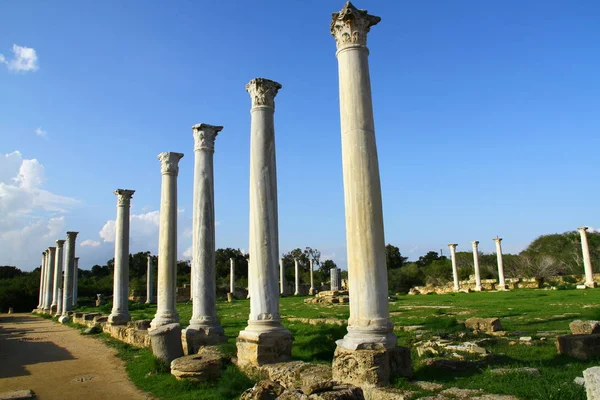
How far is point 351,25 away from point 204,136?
7.07m

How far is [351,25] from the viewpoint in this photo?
8703mm

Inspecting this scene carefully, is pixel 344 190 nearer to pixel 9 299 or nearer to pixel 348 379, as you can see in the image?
pixel 348 379

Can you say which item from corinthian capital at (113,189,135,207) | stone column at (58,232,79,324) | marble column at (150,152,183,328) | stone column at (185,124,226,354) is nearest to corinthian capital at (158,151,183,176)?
marble column at (150,152,183,328)

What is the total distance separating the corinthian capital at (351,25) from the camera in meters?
8.68

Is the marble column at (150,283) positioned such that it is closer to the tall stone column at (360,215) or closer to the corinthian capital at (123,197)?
the corinthian capital at (123,197)

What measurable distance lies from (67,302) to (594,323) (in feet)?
101

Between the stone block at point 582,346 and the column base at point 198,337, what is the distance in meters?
8.34

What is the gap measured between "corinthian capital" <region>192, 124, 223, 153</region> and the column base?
5.32 metres

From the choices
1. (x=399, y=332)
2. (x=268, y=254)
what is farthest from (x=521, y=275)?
(x=268, y=254)

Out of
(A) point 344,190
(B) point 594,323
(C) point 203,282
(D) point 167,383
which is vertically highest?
(A) point 344,190

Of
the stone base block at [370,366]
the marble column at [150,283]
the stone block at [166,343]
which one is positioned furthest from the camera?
the marble column at [150,283]

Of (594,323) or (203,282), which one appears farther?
(203,282)

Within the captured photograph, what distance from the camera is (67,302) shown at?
104 feet

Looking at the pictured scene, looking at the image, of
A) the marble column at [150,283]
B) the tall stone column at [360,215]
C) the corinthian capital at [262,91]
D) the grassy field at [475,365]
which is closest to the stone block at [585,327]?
the grassy field at [475,365]
